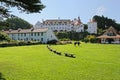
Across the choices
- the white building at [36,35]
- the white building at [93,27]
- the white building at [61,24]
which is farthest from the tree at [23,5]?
the white building at [61,24]

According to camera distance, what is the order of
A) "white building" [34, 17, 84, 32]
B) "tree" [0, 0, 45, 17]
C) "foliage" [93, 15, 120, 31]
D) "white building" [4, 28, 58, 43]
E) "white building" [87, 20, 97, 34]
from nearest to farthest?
"tree" [0, 0, 45, 17], "white building" [4, 28, 58, 43], "white building" [87, 20, 97, 34], "foliage" [93, 15, 120, 31], "white building" [34, 17, 84, 32]

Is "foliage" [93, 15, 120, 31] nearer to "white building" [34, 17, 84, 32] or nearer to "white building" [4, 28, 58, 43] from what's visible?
"white building" [34, 17, 84, 32]

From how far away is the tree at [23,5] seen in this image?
65.6ft

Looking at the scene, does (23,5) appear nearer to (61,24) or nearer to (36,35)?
(36,35)

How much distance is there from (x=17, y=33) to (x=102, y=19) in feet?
186

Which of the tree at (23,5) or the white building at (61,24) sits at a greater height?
the white building at (61,24)

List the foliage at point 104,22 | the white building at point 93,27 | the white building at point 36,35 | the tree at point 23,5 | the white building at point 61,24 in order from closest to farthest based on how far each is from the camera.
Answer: the tree at point 23,5
the white building at point 36,35
the white building at point 93,27
the foliage at point 104,22
the white building at point 61,24

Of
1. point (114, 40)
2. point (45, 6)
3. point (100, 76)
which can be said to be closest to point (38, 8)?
point (45, 6)

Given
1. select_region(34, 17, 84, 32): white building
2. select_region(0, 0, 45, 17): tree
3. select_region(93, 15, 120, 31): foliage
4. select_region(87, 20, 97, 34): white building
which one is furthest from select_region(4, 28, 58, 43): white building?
select_region(0, 0, 45, 17): tree

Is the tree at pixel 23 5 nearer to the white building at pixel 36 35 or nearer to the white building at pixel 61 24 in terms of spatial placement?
the white building at pixel 36 35

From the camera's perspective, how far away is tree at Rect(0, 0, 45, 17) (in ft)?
65.6

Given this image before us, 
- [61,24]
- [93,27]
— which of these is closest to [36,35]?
[93,27]

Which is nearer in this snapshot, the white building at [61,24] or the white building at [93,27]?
the white building at [93,27]

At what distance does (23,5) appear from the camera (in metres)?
20.3
